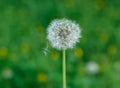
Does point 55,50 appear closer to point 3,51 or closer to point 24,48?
point 24,48

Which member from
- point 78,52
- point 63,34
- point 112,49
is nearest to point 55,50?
point 78,52

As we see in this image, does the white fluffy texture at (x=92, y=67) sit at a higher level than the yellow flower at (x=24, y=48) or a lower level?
lower

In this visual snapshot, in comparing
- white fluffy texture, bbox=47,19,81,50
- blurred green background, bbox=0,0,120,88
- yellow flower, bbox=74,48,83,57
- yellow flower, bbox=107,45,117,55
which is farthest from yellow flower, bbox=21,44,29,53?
white fluffy texture, bbox=47,19,81,50

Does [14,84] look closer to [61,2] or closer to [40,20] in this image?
[40,20]

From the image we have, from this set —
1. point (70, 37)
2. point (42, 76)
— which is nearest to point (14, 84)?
point (42, 76)

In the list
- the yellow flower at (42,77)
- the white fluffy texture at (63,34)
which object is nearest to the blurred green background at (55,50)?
the yellow flower at (42,77)

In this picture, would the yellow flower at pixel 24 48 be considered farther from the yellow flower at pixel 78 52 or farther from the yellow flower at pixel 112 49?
the yellow flower at pixel 112 49

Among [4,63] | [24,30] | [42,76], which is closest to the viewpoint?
[42,76]

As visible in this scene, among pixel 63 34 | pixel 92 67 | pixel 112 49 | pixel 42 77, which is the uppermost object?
pixel 112 49
